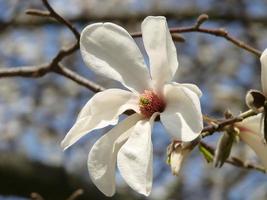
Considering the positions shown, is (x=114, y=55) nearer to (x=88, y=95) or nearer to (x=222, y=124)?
(x=222, y=124)

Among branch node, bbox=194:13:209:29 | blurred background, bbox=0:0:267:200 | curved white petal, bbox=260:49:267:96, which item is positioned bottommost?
blurred background, bbox=0:0:267:200

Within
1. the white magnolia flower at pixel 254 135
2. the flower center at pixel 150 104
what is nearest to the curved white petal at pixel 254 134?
the white magnolia flower at pixel 254 135

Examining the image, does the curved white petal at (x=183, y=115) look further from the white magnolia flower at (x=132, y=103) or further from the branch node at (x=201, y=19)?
the branch node at (x=201, y=19)

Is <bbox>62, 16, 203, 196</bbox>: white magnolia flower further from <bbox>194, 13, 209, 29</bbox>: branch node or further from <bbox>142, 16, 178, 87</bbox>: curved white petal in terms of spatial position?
<bbox>194, 13, 209, 29</bbox>: branch node

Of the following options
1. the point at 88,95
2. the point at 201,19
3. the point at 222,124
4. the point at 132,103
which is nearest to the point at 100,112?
the point at 132,103

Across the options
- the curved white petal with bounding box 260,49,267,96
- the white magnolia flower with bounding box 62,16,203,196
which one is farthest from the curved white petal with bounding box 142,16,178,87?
the curved white petal with bounding box 260,49,267,96
